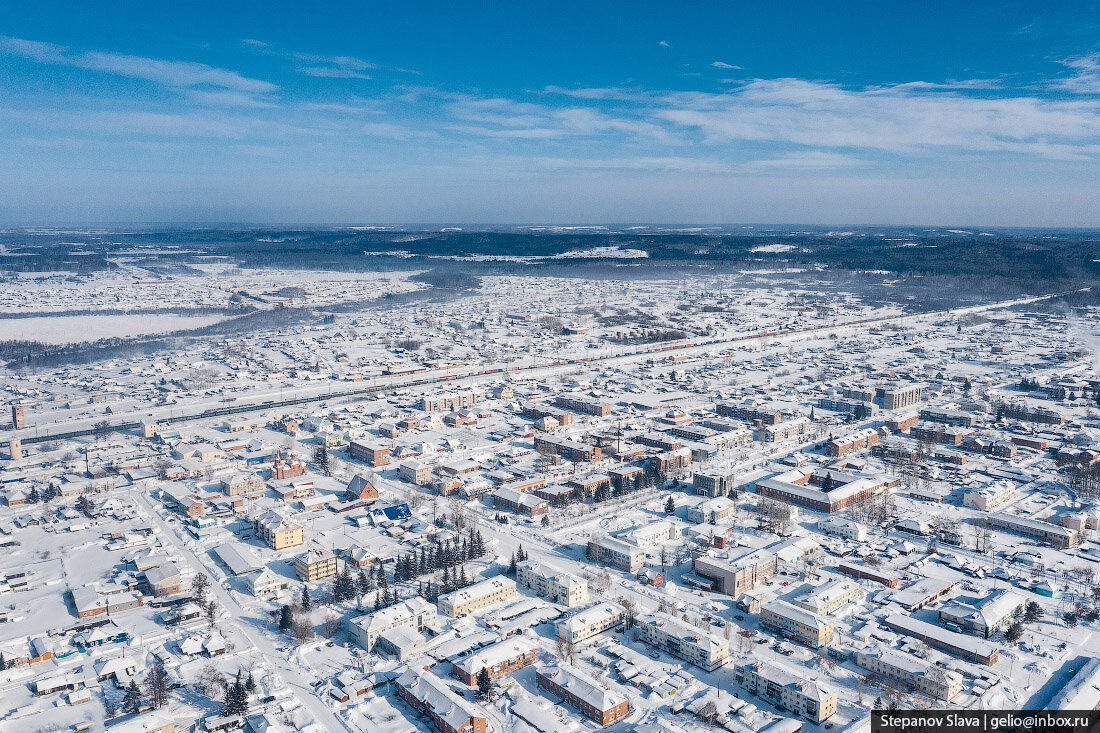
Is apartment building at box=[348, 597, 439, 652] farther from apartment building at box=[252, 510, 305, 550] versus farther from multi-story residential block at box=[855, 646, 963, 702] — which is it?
multi-story residential block at box=[855, 646, 963, 702]

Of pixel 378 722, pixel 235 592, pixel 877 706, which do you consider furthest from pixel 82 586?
pixel 877 706

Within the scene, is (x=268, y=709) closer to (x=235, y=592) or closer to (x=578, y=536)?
(x=235, y=592)

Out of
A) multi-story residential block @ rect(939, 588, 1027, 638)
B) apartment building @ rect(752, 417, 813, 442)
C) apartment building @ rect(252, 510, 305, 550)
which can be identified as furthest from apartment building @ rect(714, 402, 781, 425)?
apartment building @ rect(252, 510, 305, 550)

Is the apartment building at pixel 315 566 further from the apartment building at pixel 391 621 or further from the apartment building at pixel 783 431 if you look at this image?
the apartment building at pixel 783 431

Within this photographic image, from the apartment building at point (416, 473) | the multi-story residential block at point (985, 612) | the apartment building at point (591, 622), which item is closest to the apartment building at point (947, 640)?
the multi-story residential block at point (985, 612)

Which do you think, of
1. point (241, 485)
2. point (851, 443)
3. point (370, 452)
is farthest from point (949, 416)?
point (241, 485)

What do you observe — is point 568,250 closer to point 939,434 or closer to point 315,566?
point 939,434

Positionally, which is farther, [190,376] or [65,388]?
[190,376]
